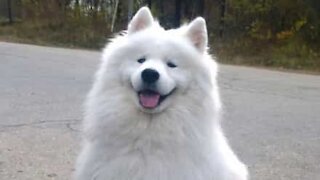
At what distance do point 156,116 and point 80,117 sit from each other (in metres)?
4.60

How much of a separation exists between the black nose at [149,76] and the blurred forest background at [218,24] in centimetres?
1527

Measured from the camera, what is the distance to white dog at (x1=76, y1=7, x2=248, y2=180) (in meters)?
3.94

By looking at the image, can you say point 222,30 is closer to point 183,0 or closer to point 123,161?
point 183,0

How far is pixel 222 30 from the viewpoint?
24.8 meters

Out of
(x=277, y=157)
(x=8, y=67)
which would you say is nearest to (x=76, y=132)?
(x=277, y=157)

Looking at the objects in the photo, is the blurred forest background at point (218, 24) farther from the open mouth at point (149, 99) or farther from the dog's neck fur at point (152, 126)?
the open mouth at point (149, 99)

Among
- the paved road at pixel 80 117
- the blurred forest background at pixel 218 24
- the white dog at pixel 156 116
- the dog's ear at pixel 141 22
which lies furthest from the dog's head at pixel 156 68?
the blurred forest background at pixel 218 24

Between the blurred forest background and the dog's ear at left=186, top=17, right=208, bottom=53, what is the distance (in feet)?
48.9

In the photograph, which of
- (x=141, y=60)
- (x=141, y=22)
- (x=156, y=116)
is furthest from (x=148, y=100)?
(x=141, y=22)

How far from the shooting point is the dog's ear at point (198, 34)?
4117 millimetres

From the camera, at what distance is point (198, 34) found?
13.6 feet

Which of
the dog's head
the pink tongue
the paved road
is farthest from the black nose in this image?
the paved road

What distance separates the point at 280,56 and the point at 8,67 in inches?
366

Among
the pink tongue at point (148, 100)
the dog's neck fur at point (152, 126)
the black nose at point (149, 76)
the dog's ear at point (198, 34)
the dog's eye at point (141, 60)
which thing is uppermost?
the dog's ear at point (198, 34)
